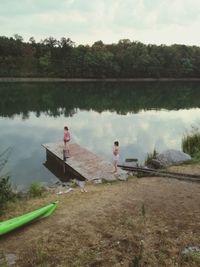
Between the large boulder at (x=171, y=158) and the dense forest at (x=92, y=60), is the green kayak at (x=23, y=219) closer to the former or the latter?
the large boulder at (x=171, y=158)

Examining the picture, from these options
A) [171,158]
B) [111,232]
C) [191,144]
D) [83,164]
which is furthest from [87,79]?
[111,232]

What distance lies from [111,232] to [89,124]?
2032cm

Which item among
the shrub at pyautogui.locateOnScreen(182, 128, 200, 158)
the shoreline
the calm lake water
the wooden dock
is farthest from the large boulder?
the shoreline

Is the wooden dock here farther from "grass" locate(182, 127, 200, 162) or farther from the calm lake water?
"grass" locate(182, 127, 200, 162)

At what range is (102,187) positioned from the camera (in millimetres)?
10391

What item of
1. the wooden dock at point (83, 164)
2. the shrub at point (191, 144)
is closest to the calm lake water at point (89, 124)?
the wooden dock at point (83, 164)

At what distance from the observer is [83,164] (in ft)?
47.1

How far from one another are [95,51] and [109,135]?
58.3 metres

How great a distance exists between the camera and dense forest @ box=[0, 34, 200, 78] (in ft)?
233

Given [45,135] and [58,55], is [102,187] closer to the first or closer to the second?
[45,135]

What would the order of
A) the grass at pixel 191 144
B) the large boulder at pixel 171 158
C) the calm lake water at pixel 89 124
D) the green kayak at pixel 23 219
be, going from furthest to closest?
1. the calm lake water at pixel 89 124
2. the grass at pixel 191 144
3. the large boulder at pixel 171 158
4. the green kayak at pixel 23 219

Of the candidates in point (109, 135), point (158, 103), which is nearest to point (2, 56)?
point (158, 103)

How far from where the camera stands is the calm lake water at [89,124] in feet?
56.6

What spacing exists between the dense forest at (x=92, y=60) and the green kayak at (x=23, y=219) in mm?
64041
